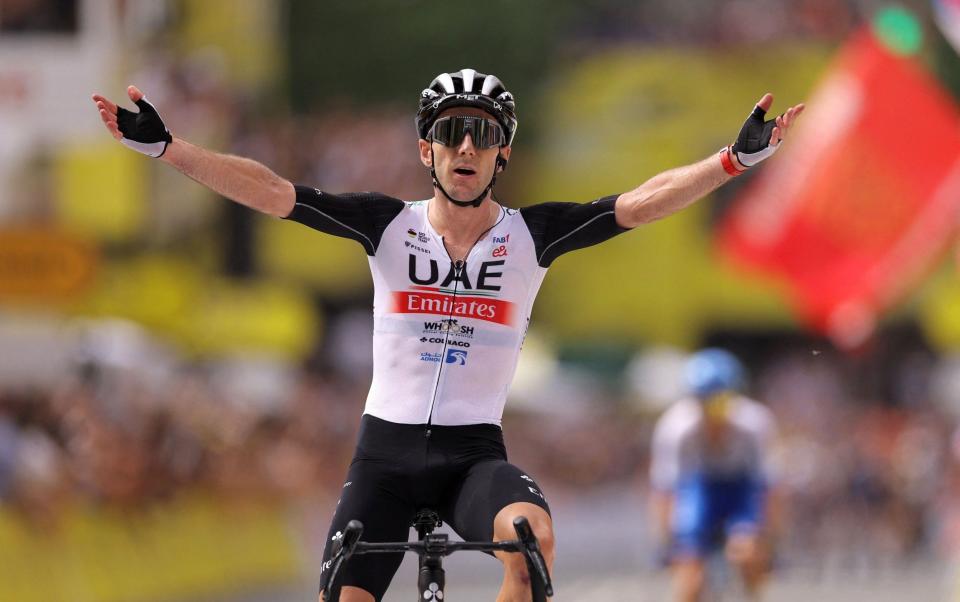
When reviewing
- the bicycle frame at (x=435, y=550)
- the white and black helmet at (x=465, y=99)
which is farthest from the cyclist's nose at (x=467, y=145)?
the bicycle frame at (x=435, y=550)

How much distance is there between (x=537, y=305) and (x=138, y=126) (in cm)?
4012

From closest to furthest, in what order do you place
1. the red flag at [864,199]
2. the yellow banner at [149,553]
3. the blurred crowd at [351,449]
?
the yellow banner at [149,553]
the blurred crowd at [351,449]
the red flag at [864,199]

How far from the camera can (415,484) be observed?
820 centimetres

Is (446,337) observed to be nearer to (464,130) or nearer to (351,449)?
(464,130)

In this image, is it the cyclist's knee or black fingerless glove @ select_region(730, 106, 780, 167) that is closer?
the cyclist's knee

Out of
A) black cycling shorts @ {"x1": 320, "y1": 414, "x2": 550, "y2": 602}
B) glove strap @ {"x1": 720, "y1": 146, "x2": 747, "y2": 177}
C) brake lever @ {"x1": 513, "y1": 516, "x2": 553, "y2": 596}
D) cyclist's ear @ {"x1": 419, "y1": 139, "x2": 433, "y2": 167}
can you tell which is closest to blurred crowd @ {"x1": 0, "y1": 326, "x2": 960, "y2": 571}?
A: black cycling shorts @ {"x1": 320, "y1": 414, "x2": 550, "y2": 602}

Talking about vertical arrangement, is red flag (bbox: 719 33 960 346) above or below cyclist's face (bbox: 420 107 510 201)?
above

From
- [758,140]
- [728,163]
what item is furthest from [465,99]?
[758,140]

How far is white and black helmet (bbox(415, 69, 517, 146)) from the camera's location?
27.0 feet

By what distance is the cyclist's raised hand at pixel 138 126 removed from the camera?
8180mm

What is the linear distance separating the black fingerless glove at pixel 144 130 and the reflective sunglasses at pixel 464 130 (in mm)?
1096

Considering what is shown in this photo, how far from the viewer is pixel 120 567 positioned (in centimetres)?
1872

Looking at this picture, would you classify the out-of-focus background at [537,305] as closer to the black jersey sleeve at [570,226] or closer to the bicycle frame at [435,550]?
the black jersey sleeve at [570,226]

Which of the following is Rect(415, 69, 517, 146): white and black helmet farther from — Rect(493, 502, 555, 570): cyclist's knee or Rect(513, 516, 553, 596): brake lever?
Rect(513, 516, 553, 596): brake lever
